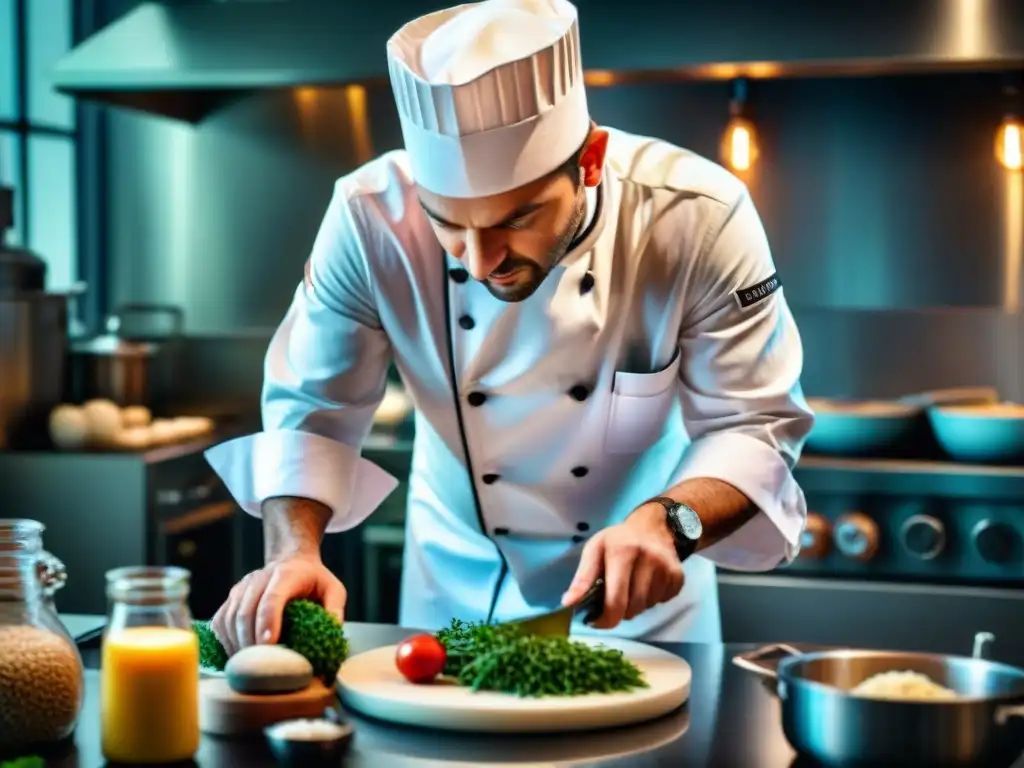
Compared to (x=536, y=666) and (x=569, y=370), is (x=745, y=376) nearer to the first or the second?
(x=569, y=370)

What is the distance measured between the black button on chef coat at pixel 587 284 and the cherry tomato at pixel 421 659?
2.29ft

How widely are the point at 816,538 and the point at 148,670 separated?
219 centimetres

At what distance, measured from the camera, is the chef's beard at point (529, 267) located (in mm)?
1841

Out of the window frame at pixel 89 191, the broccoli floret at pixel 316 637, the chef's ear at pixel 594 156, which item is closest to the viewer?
the broccoli floret at pixel 316 637

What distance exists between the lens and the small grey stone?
1.50 metres

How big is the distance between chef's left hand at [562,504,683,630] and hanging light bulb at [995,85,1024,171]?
2.27m

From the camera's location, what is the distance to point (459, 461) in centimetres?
239

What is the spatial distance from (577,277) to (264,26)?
1.71 m

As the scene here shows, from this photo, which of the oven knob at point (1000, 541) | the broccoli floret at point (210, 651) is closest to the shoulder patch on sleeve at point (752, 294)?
the broccoli floret at point (210, 651)

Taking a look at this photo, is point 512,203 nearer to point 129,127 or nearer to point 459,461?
point 459,461

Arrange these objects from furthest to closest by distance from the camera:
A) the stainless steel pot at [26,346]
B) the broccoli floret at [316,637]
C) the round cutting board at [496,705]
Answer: the stainless steel pot at [26,346]
the broccoli floret at [316,637]
the round cutting board at [496,705]

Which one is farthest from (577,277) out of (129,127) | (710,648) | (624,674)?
Answer: (129,127)

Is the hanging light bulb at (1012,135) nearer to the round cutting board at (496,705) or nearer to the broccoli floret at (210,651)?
the round cutting board at (496,705)

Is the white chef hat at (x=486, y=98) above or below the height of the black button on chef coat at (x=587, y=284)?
above
